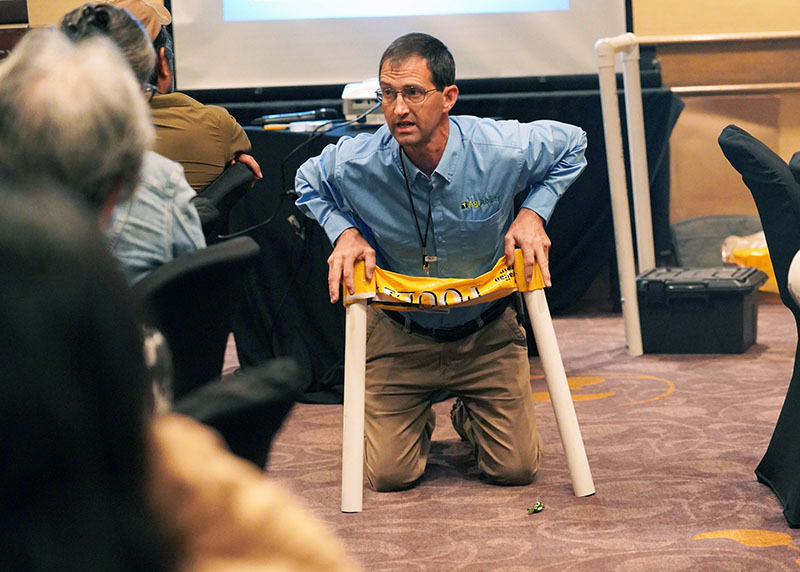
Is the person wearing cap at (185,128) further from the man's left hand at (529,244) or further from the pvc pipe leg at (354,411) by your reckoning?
the man's left hand at (529,244)

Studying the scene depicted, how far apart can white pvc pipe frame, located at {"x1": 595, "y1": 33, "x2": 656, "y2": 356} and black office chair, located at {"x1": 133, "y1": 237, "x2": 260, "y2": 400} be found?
2825mm

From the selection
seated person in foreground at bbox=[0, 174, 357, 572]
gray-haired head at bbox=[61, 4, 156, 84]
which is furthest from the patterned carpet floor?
seated person in foreground at bbox=[0, 174, 357, 572]

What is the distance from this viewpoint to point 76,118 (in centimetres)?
80

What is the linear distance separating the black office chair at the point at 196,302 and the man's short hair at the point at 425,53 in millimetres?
1362

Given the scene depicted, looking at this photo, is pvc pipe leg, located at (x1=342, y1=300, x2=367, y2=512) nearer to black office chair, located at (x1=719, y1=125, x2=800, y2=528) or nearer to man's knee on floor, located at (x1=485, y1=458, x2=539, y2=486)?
man's knee on floor, located at (x1=485, y1=458, x2=539, y2=486)

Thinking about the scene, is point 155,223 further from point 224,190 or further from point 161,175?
point 224,190

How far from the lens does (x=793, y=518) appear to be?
2117 millimetres

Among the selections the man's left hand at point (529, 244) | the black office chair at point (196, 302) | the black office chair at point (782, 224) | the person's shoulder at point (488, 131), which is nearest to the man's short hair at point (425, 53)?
the person's shoulder at point (488, 131)

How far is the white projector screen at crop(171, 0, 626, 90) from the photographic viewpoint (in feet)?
15.1

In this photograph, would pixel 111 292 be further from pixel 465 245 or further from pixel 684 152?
pixel 684 152

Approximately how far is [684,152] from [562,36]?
35.4 inches

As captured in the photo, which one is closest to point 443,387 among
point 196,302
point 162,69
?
point 162,69

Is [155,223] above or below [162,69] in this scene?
below

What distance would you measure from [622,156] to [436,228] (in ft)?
5.11
